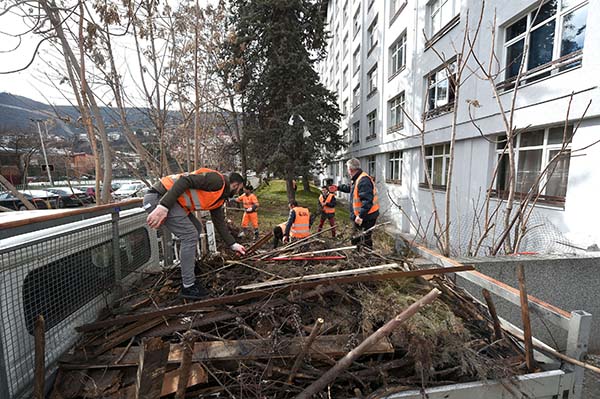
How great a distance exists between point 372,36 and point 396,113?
6.93 meters

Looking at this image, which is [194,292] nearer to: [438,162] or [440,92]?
[438,162]

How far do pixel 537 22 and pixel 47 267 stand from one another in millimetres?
9971

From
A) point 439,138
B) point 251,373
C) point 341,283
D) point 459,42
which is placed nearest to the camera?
point 251,373

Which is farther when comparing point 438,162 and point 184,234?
point 438,162

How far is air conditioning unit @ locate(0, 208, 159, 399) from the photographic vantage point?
1659mm

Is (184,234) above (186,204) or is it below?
below

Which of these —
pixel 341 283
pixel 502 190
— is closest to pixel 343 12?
pixel 502 190

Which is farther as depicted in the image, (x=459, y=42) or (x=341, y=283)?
(x=459, y=42)

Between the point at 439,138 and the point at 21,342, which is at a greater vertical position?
the point at 439,138

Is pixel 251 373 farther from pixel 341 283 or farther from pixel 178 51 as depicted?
pixel 178 51

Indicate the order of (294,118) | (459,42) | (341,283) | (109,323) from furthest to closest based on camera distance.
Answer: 1. (294,118)
2. (459,42)
3. (341,283)
4. (109,323)

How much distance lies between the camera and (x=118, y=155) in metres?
5.82

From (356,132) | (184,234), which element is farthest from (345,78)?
(184,234)

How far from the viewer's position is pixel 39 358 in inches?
66.3
